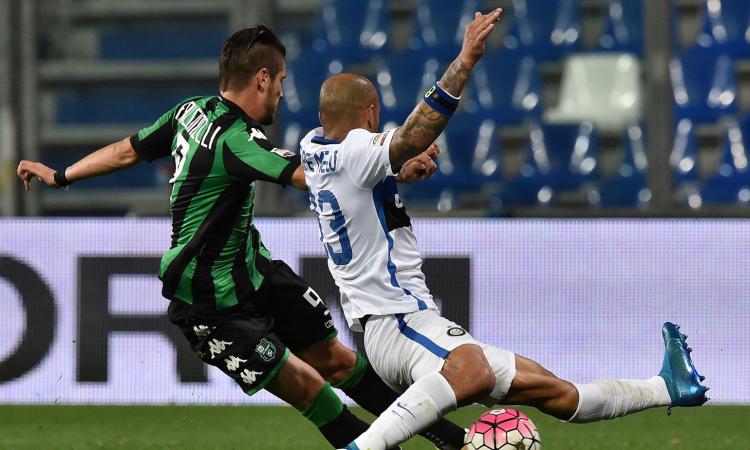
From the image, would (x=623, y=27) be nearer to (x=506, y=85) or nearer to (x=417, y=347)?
(x=506, y=85)

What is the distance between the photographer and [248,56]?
4773mm

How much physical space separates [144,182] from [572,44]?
14.9 ft

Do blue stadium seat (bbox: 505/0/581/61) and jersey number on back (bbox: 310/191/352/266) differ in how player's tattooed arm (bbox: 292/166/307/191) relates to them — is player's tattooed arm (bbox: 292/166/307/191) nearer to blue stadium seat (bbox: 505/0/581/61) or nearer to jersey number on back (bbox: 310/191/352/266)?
jersey number on back (bbox: 310/191/352/266)

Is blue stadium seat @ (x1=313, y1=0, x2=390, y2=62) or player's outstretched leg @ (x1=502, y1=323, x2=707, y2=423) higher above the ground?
blue stadium seat @ (x1=313, y1=0, x2=390, y2=62)

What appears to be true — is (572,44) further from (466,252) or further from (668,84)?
(466,252)

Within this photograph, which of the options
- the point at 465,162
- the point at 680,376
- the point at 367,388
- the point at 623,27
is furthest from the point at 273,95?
the point at 623,27

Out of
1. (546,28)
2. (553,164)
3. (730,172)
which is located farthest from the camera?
(546,28)

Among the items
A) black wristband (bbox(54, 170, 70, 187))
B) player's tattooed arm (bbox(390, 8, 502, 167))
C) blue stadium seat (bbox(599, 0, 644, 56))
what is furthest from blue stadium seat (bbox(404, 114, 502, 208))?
player's tattooed arm (bbox(390, 8, 502, 167))

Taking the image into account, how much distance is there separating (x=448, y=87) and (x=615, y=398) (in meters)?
1.32

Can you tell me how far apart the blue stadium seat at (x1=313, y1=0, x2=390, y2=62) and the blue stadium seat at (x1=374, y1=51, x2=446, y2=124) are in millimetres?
205

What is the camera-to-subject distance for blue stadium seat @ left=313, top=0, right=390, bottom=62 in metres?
12.0

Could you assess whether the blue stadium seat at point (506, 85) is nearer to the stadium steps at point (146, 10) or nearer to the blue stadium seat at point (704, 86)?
the blue stadium seat at point (704, 86)

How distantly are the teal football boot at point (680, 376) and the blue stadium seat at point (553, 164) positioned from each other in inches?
247

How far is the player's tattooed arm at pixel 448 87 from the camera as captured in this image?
3.97 m
